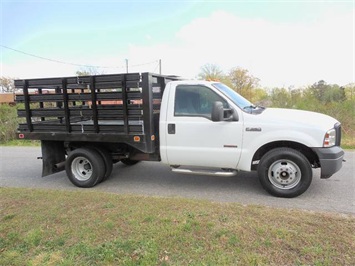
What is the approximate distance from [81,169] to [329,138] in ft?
15.5

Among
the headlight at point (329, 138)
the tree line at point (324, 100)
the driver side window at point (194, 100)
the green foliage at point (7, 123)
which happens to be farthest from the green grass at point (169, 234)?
the green foliage at point (7, 123)

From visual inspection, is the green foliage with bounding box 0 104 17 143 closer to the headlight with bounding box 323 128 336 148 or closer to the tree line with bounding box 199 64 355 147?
the tree line with bounding box 199 64 355 147

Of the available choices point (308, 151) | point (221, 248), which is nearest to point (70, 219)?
point (221, 248)

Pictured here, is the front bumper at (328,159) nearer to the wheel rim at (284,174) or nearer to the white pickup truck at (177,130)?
the white pickup truck at (177,130)

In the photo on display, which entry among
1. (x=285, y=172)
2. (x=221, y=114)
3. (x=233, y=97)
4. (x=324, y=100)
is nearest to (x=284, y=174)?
(x=285, y=172)

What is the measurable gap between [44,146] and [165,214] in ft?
11.6

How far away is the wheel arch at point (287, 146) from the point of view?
4.80m

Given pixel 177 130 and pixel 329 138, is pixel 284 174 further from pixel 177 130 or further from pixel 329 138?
pixel 177 130

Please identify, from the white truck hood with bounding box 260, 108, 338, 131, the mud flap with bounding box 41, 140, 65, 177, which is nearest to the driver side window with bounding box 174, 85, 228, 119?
the white truck hood with bounding box 260, 108, 338, 131

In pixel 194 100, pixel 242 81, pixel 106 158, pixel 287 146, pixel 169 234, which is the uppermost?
pixel 242 81

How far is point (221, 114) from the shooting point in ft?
15.5

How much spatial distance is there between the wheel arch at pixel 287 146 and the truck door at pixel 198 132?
0.34 m

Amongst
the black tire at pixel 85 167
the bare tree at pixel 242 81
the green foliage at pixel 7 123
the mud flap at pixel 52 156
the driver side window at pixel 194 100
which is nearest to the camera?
the driver side window at pixel 194 100

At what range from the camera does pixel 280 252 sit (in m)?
2.97
